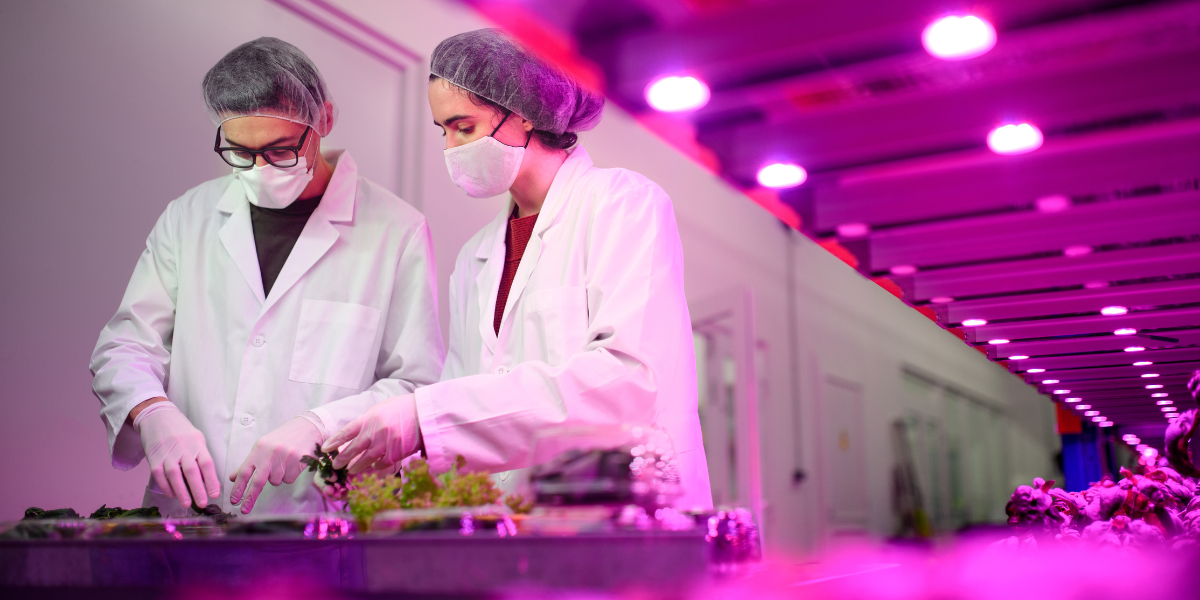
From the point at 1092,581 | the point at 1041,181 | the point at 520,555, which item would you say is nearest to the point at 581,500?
the point at 520,555

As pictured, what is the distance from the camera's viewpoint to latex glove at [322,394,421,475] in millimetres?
1357

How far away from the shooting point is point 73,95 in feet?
7.93

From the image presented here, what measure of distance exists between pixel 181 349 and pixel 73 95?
867mm

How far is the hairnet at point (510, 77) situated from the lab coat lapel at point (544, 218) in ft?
0.32

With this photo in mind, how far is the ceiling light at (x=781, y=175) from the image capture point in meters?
1.18

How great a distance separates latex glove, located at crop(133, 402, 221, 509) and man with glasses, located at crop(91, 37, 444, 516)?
0.07 meters

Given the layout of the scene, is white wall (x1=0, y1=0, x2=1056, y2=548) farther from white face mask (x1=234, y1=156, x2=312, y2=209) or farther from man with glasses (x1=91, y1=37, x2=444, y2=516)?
white face mask (x1=234, y1=156, x2=312, y2=209)

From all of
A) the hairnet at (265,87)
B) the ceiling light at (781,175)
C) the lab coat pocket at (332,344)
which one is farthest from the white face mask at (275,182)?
the ceiling light at (781,175)

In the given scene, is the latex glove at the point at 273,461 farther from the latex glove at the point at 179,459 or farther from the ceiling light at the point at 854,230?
the ceiling light at the point at 854,230

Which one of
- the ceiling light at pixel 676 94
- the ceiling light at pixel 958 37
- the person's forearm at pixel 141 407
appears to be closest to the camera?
the ceiling light at pixel 958 37

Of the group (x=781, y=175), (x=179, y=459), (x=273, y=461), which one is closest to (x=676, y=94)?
(x=781, y=175)

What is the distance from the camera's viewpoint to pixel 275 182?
2.10 meters

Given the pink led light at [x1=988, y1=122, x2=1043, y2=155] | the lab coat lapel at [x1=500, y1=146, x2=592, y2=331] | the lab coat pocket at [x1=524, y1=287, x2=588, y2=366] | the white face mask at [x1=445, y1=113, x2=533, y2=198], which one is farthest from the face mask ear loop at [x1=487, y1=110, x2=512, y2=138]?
the pink led light at [x1=988, y1=122, x2=1043, y2=155]

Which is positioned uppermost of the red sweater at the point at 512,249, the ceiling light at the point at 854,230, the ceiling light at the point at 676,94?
the red sweater at the point at 512,249
